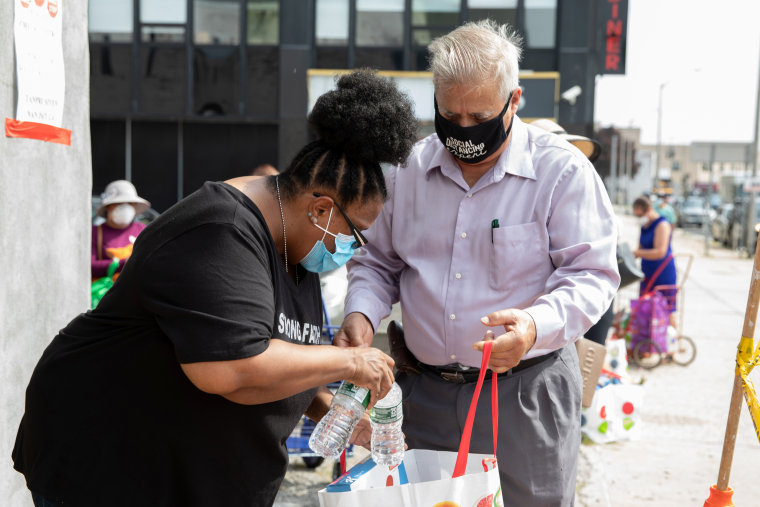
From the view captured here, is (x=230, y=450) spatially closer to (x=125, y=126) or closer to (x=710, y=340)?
(x=710, y=340)

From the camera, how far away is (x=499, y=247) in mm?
2361

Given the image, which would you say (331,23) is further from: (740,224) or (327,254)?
(327,254)

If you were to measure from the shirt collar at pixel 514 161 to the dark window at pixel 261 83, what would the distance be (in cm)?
1761

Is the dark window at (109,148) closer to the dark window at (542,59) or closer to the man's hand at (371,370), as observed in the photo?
the dark window at (542,59)

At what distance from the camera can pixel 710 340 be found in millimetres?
10094

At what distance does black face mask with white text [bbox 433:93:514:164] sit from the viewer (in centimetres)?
232

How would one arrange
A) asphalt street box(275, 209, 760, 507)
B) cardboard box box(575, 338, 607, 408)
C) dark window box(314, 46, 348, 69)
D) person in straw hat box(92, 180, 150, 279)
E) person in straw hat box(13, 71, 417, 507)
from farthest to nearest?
dark window box(314, 46, 348, 69)
person in straw hat box(92, 180, 150, 279)
asphalt street box(275, 209, 760, 507)
cardboard box box(575, 338, 607, 408)
person in straw hat box(13, 71, 417, 507)

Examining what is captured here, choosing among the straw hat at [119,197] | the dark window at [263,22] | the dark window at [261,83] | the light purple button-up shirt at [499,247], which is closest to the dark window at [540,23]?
the dark window at [263,22]

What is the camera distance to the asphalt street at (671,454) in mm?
4910

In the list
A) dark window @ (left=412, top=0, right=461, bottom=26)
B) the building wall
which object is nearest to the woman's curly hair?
the building wall

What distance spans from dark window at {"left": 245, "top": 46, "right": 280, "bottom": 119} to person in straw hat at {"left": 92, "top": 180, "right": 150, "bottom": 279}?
1341 cm

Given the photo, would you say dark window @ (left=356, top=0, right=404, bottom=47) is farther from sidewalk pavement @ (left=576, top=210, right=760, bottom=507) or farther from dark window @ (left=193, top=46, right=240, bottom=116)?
sidewalk pavement @ (left=576, top=210, right=760, bottom=507)

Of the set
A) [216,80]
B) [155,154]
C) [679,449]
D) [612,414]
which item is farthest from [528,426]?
[155,154]

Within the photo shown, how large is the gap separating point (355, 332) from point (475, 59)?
2.94ft
